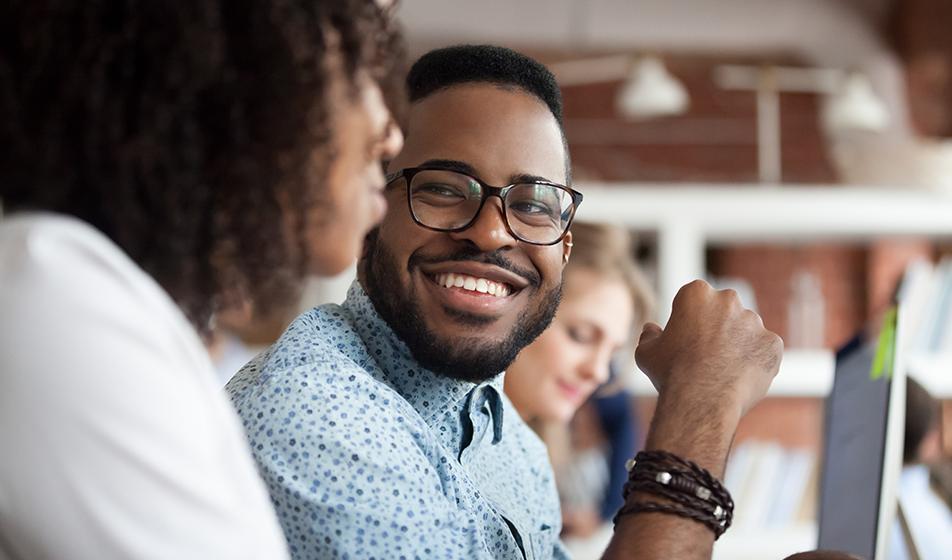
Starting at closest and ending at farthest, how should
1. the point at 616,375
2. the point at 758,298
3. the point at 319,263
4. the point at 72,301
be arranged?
the point at 72,301 < the point at 319,263 < the point at 616,375 < the point at 758,298

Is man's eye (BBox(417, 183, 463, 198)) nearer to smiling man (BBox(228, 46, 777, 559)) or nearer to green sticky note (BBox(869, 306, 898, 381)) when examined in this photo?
smiling man (BBox(228, 46, 777, 559))

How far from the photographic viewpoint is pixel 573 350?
250 centimetres

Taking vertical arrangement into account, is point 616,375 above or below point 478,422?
above

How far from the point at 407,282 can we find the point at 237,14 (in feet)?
1.78

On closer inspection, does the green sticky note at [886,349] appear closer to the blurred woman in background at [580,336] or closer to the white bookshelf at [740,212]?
the blurred woman in background at [580,336]

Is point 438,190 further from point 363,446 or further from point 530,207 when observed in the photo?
point 363,446

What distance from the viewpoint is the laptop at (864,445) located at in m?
1.22

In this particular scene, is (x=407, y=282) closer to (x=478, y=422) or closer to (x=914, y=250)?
(x=478, y=422)

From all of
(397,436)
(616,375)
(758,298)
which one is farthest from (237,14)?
(758,298)

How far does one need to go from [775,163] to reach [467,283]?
5139 mm

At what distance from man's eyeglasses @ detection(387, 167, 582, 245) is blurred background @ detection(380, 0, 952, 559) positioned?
6.69 feet

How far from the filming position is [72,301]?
0.62 m

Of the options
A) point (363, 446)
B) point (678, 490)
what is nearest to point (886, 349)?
point (678, 490)

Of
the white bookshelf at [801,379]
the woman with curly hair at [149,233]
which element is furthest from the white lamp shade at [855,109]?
the woman with curly hair at [149,233]
